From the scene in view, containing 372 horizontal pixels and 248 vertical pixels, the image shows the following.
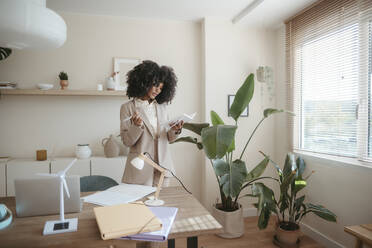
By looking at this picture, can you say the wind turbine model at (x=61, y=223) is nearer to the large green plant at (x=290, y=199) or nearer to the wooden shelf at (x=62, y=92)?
the large green plant at (x=290, y=199)

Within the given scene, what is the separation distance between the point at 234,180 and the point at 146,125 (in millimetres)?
966

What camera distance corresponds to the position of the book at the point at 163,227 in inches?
39.5

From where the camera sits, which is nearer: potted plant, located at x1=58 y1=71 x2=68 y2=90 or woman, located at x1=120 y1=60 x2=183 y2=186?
woman, located at x1=120 y1=60 x2=183 y2=186

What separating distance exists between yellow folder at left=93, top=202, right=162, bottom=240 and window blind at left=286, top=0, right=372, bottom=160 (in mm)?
2170

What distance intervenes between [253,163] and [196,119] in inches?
41.5

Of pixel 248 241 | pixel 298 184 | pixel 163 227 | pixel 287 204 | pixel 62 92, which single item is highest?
pixel 62 92

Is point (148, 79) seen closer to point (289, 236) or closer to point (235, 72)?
point (235, 72)

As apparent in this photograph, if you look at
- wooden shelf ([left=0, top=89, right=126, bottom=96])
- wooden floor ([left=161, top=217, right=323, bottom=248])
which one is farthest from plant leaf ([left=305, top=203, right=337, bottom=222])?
wooden shelf ([left=0, top=89, right=126, bottom=96])

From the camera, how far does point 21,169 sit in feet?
9.21

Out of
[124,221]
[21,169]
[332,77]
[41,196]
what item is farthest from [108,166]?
[332,77]

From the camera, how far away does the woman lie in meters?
1.93

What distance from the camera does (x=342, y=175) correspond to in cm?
246

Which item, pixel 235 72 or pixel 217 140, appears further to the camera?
pixel 235 72

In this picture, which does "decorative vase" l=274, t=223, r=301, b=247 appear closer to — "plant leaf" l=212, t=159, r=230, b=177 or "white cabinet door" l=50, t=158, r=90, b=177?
"plant leaf" l=212, t=159, r=230, b=177
